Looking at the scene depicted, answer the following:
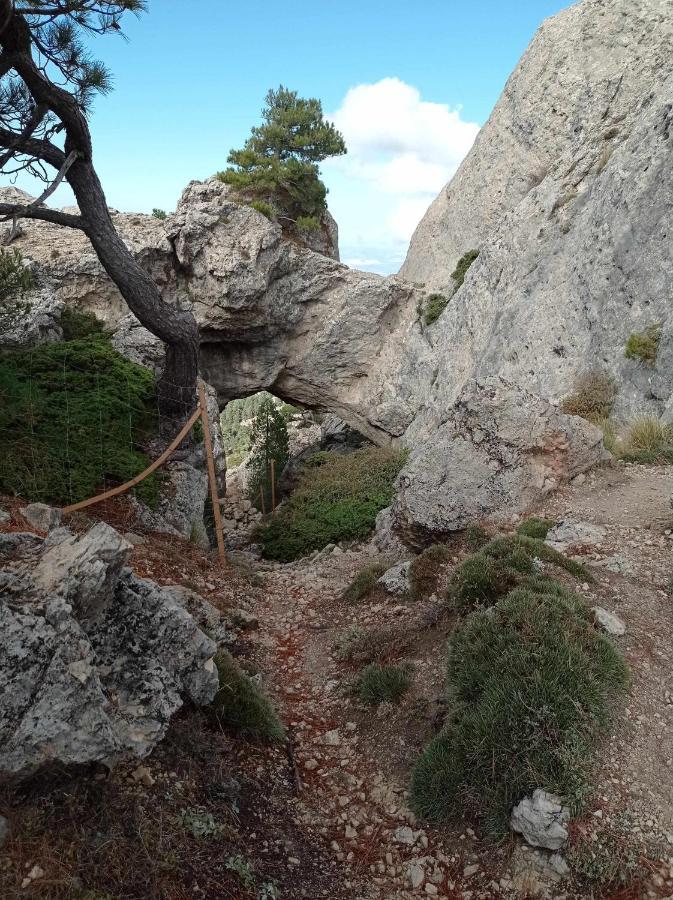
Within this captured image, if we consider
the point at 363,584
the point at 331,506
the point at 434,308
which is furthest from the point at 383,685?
the point at 434,308

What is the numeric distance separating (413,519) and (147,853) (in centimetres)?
578

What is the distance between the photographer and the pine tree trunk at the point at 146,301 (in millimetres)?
8891

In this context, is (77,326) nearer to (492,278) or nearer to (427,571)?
(427,571)

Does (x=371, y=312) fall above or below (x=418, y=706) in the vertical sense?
above

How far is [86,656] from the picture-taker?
325cm

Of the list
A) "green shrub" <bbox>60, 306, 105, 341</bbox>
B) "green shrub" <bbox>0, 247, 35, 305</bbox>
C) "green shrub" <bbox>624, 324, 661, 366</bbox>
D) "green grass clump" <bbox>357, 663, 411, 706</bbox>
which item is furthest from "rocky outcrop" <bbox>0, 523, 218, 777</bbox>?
"green shrub" <bbox>624, 324, 661, 366</bbox>

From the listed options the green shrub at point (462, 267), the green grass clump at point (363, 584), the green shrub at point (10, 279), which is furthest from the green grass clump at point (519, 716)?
the green shrub at point (462, 267)

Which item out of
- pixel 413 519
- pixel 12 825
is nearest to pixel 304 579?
pixel 413 519

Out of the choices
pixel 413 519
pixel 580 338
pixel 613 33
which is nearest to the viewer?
pixel 413 519

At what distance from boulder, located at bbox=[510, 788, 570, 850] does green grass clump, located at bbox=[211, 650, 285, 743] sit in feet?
5.98

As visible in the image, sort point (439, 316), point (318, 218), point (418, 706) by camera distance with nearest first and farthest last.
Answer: point (418, 706), point (439, 316), point (318, 218)

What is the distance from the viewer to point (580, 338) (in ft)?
42.0

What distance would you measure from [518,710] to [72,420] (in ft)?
22.5

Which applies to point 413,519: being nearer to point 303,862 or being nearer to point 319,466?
point 303,862
